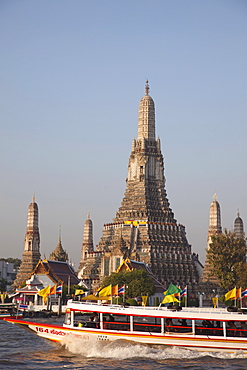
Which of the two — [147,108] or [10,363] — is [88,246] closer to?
[147,108]

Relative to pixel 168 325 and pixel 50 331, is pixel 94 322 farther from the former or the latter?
pixel 168 325

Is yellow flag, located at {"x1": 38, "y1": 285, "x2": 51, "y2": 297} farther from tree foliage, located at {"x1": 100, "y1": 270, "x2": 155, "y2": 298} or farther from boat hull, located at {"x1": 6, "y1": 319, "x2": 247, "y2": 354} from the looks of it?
tree foliage, located at {"x1": 100, "y1": 270, "x2": 155, "y2": 298}

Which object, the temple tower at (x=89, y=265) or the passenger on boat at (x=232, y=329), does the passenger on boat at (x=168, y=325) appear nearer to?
the passenger on boat at (x=232, y=329)

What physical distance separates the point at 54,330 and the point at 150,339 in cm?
744

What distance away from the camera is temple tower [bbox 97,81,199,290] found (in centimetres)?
12569

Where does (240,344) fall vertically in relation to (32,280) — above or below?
below

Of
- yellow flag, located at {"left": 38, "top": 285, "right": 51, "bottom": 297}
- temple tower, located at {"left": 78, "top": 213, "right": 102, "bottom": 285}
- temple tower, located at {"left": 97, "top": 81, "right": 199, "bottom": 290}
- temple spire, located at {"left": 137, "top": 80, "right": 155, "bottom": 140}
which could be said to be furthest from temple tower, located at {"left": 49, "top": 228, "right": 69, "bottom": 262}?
yellow flag, located at {"left": 38, "top": 285, "right": 51, "bottom": 297}

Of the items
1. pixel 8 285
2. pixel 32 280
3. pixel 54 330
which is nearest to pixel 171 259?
pixel 32 280

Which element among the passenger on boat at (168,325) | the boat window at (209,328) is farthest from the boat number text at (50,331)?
the boat window at (209,328)

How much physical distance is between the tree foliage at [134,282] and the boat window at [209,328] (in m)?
54.5

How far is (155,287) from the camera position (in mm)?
105812

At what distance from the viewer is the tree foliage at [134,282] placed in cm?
9881

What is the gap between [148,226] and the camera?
13138cm

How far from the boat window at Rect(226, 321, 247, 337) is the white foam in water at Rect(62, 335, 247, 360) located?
1.18 meters
